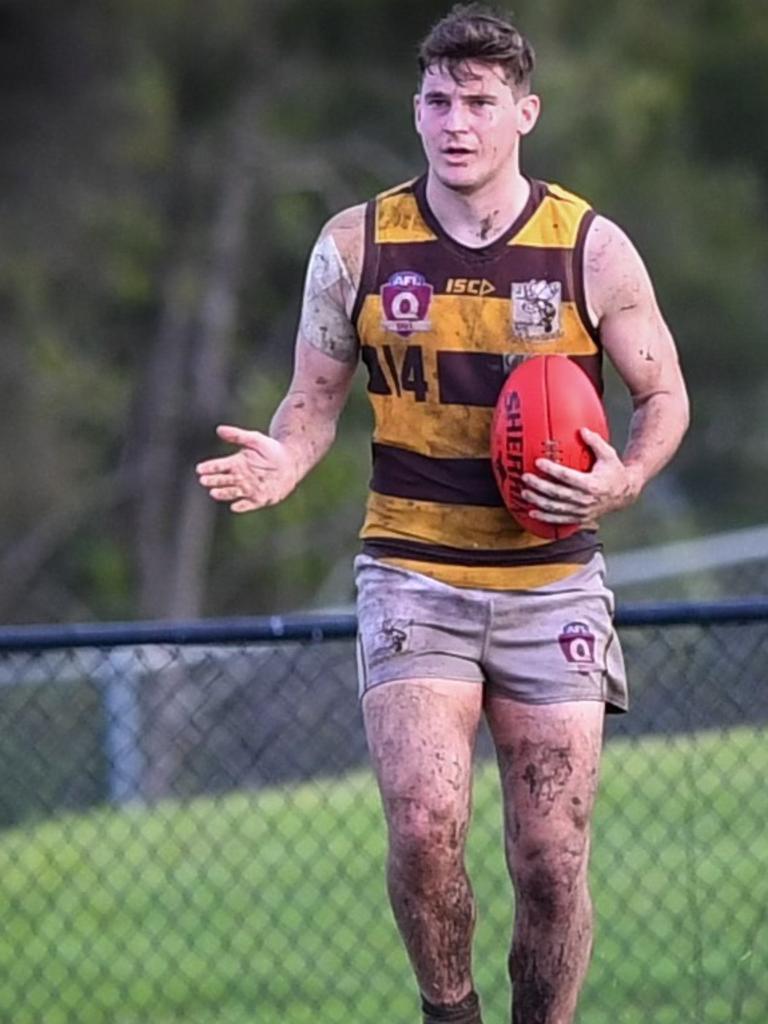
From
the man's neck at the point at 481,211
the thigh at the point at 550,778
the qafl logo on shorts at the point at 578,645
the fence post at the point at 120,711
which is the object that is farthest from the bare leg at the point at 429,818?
the fence post at the point at 120,711

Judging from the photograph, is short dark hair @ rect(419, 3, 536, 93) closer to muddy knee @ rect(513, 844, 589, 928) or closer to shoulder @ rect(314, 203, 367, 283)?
shoulder @ rect(314, 203, 367, 283)

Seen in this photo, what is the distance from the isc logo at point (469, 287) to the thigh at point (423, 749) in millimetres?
855

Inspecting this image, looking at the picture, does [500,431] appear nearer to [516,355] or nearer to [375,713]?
[516,355]

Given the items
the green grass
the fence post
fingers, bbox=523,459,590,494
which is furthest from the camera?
the fence post

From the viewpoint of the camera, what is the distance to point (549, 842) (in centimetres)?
534

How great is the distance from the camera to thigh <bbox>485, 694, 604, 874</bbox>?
535 centimetres

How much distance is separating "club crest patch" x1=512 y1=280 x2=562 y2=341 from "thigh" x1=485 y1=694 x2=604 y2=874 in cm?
83

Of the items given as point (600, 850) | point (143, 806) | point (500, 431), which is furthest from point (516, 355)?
point (143, 806)

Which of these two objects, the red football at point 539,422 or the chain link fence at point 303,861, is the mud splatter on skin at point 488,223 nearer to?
the red football at point 539,422

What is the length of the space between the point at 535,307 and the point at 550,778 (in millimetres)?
1032

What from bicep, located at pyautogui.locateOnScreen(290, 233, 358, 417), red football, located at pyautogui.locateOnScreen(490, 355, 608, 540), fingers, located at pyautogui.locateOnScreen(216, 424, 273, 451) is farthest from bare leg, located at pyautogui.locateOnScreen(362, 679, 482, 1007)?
bicep, located at pyautogui.locateOnScreen(290, 233, 358, 417)

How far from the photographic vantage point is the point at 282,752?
9.95m

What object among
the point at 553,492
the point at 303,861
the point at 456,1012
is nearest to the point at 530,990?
the point at 456,1012

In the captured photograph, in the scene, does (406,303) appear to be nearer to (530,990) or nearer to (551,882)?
(551,882)
